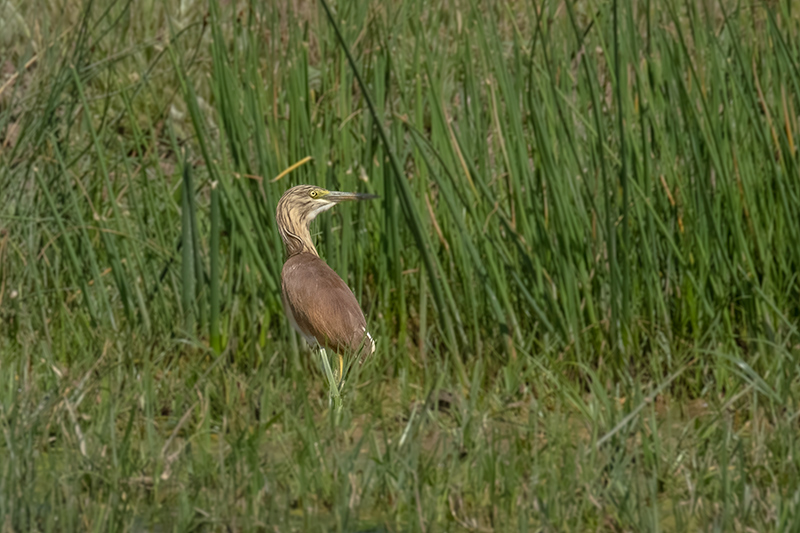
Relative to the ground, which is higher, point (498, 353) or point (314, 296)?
point (314, 296)

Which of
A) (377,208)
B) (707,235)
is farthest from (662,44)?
(377,208)

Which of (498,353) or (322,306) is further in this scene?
(498,353)

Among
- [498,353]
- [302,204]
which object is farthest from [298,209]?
[498,353]

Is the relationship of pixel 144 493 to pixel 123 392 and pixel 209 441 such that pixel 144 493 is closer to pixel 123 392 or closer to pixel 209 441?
pixel 209 441

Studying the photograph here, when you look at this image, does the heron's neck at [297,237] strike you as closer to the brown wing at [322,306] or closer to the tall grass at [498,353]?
the brown wing at [322,306]

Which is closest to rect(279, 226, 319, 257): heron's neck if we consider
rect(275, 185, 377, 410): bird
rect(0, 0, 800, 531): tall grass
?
rect(275, 185, 377, 410): bird

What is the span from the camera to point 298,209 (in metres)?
0.47

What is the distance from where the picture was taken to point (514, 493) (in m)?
1.92

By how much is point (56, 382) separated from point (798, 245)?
1824 mm

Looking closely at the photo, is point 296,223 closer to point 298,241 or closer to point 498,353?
point 298,241

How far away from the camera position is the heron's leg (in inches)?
17.3

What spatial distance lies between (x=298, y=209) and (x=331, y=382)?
3.4 inches

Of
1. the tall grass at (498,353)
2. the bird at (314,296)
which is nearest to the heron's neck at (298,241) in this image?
the bird at (314,296)

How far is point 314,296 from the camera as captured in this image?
0.42 metres
